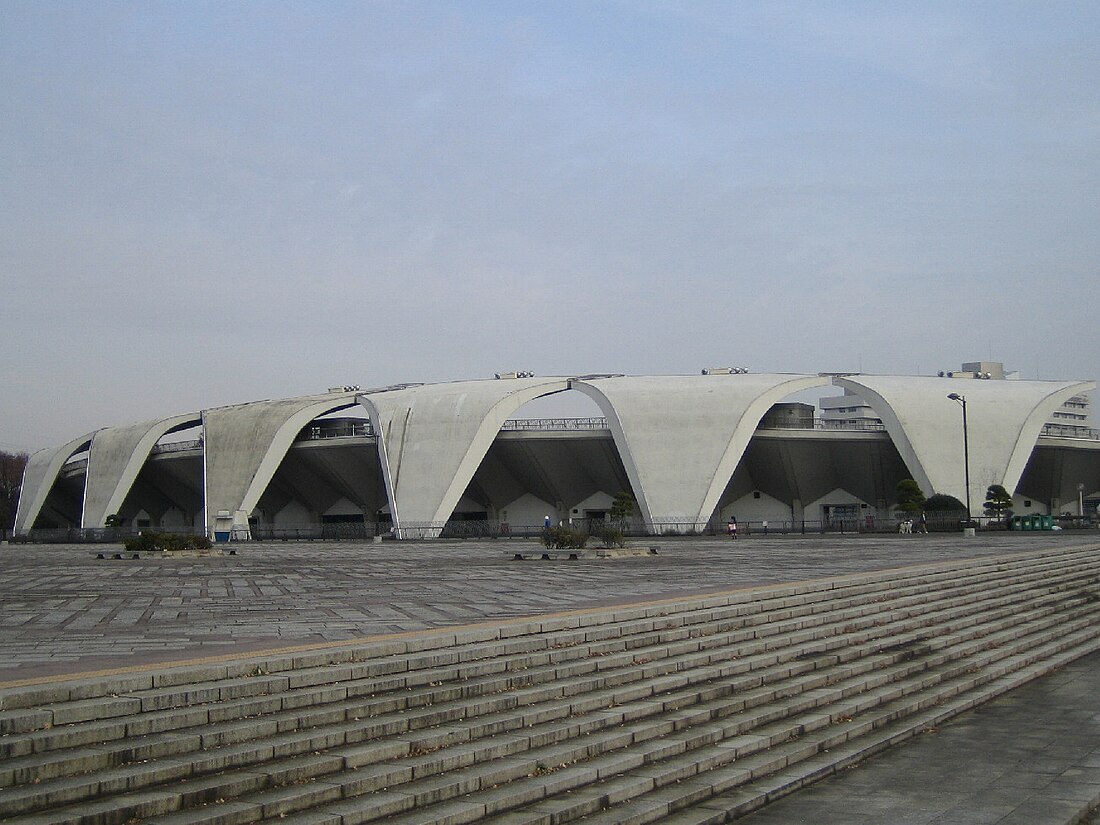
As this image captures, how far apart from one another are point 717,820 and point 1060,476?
182 feet

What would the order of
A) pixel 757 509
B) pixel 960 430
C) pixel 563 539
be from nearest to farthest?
pixel 563 539
pixel 960 430
pixel 757 509

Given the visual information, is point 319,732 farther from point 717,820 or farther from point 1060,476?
point 1060,476

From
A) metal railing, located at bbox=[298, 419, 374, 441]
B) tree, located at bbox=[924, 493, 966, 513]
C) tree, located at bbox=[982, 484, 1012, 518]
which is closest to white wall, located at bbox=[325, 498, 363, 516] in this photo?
metal railing, located at bbox=[298, 419, 374, 441]

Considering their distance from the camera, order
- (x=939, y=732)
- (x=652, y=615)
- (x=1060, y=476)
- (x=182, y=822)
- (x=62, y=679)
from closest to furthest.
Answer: (x=182, y=822), (x=62, y=679), (x=939, y=732), (x=652, y=615), (x=1060, y=476)

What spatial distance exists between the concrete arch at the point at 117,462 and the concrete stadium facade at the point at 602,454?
0.42 feet

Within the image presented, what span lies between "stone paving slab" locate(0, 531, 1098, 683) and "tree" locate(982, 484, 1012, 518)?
19754 millimetres

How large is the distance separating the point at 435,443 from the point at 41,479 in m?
33.1

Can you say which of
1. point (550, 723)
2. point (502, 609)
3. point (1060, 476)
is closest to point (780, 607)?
point (502, 609)

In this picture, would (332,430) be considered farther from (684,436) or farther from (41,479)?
(41,479)

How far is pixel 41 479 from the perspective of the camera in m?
68.8

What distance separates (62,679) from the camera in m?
7.35

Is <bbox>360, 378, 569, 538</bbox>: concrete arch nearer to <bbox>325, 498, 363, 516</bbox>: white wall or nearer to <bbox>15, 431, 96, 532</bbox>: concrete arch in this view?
<bbox>325, 498, 363, 516</bbox>: white wall

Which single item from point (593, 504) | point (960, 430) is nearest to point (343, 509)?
point (593, 504)

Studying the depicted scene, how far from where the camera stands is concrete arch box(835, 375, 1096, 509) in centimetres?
4941
